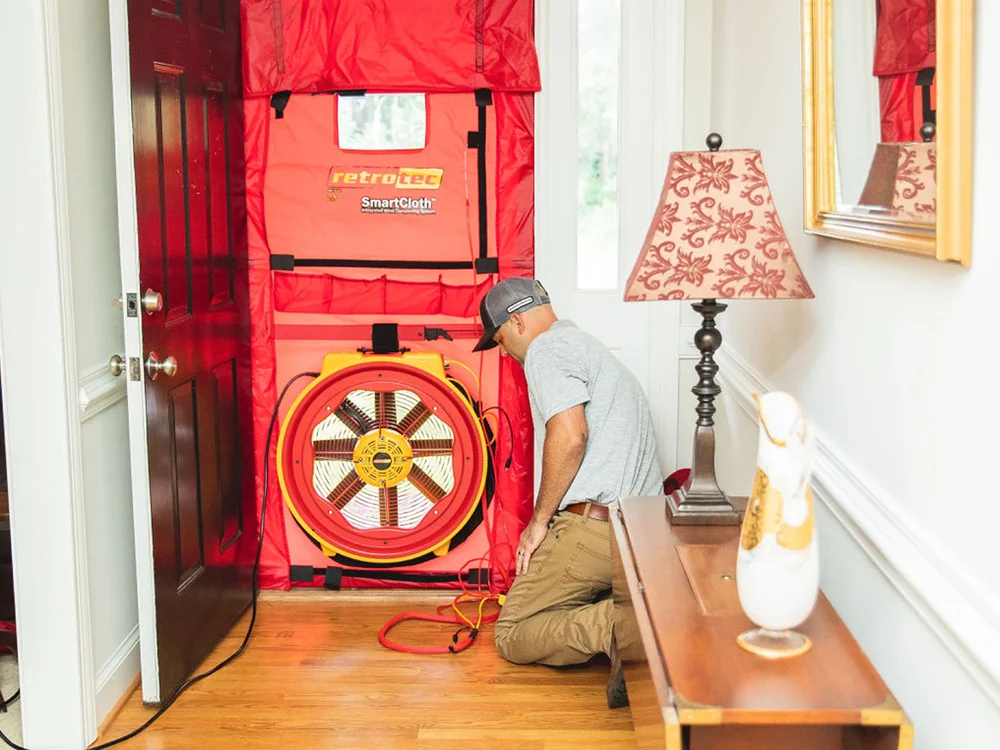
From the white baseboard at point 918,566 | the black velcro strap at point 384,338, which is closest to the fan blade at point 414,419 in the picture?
the black velcro strap at point 384,338

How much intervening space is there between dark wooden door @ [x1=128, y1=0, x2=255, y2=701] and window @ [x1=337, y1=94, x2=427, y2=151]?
36cm

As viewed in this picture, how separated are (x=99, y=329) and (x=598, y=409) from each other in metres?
1.38

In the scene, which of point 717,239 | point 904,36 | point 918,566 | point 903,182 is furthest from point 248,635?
point 904,36

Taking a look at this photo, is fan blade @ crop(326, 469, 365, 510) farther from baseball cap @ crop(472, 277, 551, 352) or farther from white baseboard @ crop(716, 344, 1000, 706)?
white baseboard @ crop(716, 344, 1000, 706)

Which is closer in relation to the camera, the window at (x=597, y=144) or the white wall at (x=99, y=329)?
the white wall at (x=99, y=329)

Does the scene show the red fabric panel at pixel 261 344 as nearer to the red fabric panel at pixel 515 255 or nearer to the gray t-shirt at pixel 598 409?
the red fabric panel at pixel 515 255

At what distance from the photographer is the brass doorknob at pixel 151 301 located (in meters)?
2.81

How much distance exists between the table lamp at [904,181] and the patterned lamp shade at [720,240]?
0.80 feet

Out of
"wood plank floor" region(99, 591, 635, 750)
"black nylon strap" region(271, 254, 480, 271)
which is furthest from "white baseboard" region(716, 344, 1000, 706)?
"black nylon strap" region(271, 254, 480, 271)

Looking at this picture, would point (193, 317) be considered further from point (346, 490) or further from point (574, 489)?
point (574, 489)

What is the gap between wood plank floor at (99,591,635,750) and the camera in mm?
2830

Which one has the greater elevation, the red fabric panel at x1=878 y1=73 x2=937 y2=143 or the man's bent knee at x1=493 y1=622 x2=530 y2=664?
the red fabric panel at x1=878 y1=73 x2=937 y2=143

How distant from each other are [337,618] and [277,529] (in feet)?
1.37

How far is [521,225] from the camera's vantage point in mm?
3695
